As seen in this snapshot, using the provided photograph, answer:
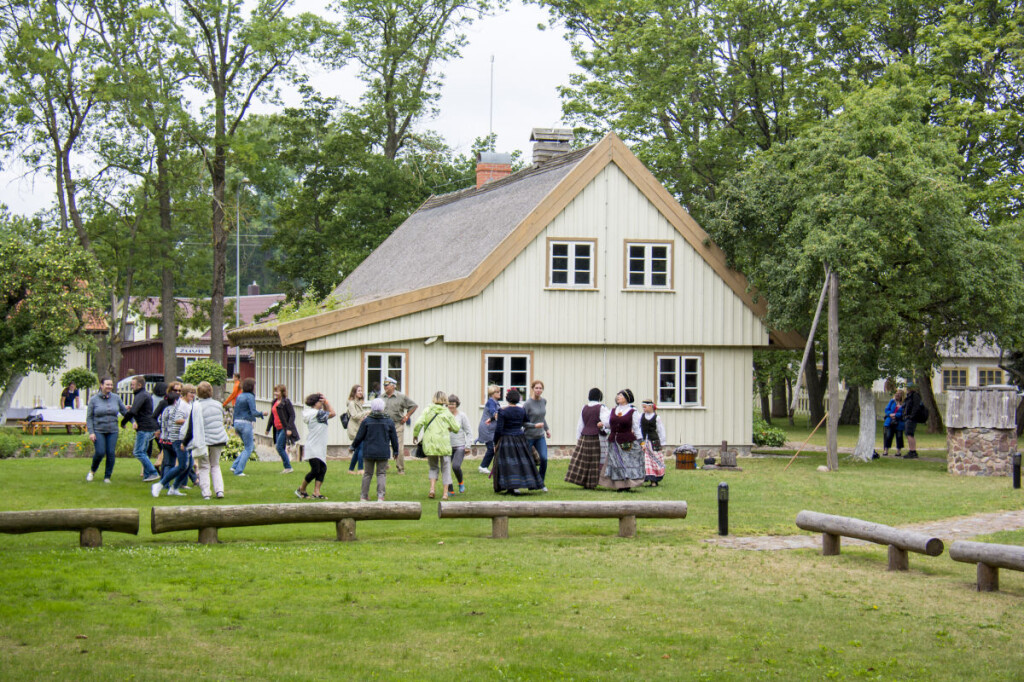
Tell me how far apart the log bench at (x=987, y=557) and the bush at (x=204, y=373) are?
24.6 metres

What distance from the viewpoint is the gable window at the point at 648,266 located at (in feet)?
89.4

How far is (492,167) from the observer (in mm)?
36125

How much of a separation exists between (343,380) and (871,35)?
837 inches

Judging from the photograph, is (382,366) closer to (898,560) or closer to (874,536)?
(874,536)

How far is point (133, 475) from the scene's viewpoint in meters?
20.5

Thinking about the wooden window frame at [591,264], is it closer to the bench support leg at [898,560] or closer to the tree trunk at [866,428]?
the tree trunk at [866,428]

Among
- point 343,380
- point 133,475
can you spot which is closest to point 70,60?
point 343,380

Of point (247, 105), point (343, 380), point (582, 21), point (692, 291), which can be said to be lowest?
point (343, 380)

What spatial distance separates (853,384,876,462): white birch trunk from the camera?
27484 millimetres

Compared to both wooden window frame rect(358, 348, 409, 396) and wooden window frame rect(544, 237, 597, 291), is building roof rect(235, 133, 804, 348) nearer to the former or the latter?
wooden window frame rect(544, 237, 597, 291)

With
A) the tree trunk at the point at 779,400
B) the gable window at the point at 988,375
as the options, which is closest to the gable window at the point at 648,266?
the tree trunk at the point at 779,400

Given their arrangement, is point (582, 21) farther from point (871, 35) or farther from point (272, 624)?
point (272, 624)

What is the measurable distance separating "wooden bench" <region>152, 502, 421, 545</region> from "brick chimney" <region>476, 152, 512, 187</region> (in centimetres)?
2314

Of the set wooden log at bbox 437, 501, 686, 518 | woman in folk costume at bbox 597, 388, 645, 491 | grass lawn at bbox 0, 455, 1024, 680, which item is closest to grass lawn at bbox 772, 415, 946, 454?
woman in folk costume at bbox 597, 388, 645, 491
